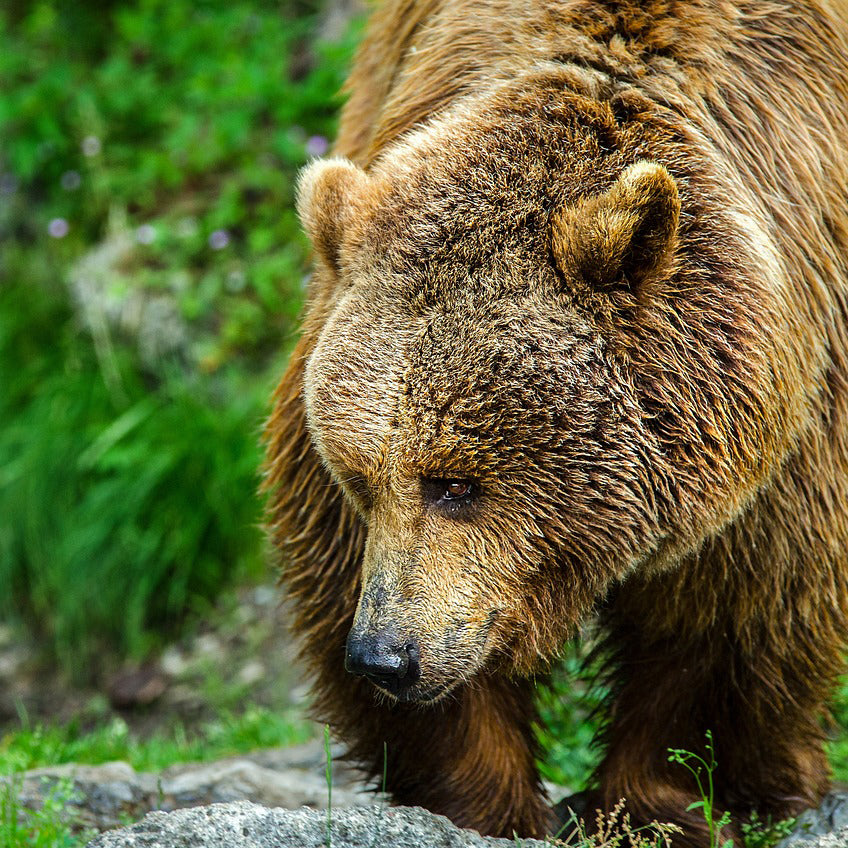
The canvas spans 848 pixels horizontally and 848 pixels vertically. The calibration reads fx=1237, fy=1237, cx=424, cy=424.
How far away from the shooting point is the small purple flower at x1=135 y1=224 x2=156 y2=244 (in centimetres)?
811

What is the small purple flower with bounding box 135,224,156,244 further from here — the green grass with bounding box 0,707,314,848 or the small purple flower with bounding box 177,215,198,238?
the green grass with bounding box 0,707,314,848

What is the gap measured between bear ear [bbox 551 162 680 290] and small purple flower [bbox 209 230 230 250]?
17.3ft

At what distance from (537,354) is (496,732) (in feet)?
4.32

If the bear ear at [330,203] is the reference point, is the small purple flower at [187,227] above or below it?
below

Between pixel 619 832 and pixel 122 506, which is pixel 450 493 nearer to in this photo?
pixel 619 832

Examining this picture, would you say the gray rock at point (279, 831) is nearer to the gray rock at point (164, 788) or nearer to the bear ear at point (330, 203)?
the gray rock at point (164, 788)

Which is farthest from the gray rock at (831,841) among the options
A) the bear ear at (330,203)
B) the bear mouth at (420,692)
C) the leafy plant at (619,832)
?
the bear ear at (330,203)

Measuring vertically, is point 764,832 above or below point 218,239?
above

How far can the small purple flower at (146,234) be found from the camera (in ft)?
26.6

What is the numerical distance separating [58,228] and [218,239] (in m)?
1.21

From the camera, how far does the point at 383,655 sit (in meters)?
2.93

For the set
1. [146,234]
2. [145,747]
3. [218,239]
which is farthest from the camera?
[146,234]

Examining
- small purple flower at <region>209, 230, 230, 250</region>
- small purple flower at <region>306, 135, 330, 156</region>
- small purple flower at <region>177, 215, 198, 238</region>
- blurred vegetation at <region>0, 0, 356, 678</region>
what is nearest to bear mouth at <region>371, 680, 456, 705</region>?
blurred vegetation at <region>0, 0, 356, 678</region>

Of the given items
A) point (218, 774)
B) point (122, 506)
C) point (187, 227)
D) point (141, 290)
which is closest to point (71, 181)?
point (187, 227)
